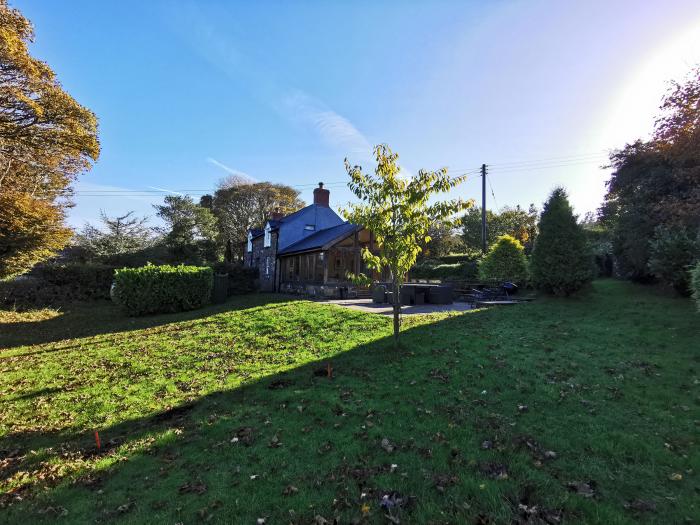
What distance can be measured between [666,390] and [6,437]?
388 inches

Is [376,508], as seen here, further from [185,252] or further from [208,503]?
[185,252]

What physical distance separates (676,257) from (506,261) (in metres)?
7.63

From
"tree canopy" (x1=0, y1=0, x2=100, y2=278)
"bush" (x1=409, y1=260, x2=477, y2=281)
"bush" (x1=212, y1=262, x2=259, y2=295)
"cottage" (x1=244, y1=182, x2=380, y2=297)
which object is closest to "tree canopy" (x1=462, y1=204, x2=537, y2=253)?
"bush" (x1=409, y1=260, x2=477, y2=281)

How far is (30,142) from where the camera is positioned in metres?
11.8

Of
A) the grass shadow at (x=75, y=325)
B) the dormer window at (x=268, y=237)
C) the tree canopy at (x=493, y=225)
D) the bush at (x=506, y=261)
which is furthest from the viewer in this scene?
the tree canopy at (x=493, y=225)

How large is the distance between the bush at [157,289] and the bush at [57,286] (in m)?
5.91

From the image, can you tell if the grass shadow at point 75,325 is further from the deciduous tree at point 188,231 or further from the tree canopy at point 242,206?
the tree canopy at point 242,206

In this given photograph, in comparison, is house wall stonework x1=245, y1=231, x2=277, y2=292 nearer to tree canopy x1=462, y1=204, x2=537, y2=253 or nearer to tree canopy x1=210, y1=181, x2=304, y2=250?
tree canopy x1=210, y1=181, x2=304, y2=250

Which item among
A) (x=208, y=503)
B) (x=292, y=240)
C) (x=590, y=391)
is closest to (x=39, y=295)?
(x=292, y=240)

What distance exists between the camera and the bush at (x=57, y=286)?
18.1 m

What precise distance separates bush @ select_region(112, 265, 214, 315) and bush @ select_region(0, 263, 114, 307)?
19.4 feet

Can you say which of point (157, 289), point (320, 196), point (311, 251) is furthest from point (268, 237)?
point (157, 289)

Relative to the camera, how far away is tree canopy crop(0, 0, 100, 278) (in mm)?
10315

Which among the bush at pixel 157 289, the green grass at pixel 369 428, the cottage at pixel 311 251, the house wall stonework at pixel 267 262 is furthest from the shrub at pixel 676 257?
the house wall stonework at pixel 267 262
